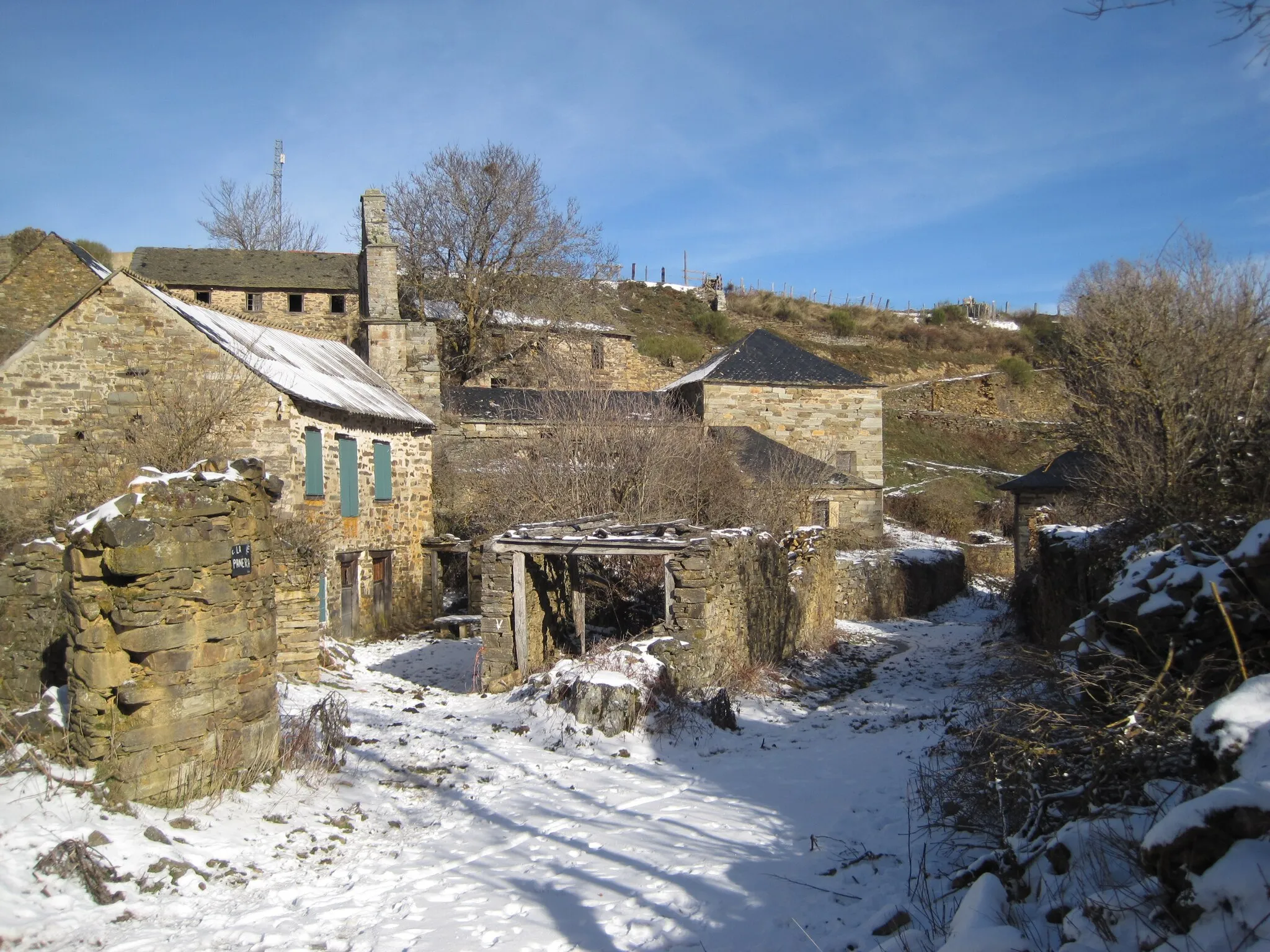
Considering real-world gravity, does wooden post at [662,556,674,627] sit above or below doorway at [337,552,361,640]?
above

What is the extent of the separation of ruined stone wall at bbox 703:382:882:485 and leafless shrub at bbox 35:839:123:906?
81.8 feet

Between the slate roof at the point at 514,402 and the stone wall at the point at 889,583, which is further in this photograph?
the stone wall at the point at 889,583

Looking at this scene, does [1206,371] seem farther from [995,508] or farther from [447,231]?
[447,231]

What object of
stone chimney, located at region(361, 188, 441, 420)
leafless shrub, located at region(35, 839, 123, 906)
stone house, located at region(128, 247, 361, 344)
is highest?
Answer: stone house, located at region(128, 247, 361, 344)

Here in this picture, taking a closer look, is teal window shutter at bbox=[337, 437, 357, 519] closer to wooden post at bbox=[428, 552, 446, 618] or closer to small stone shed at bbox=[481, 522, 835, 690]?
wooden post at bbox=[428, 552, 446, 618]

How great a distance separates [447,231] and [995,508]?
877 inches

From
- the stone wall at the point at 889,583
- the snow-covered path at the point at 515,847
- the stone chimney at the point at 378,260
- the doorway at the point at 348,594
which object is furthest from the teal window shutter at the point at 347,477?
the stone wall at the point at 889,583

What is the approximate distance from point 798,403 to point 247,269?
65.8 feet

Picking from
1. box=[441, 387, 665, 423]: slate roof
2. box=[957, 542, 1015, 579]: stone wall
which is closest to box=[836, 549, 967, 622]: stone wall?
box=[957, 542, 1015, 579]: stone wall

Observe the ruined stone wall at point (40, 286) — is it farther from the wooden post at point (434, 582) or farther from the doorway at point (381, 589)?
the wooden post at point (434, 582)

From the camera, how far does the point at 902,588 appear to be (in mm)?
23078

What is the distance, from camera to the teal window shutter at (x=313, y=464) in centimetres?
1593

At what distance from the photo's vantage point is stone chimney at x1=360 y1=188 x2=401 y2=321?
25.9 meters

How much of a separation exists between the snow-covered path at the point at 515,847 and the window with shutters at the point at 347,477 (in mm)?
8480
